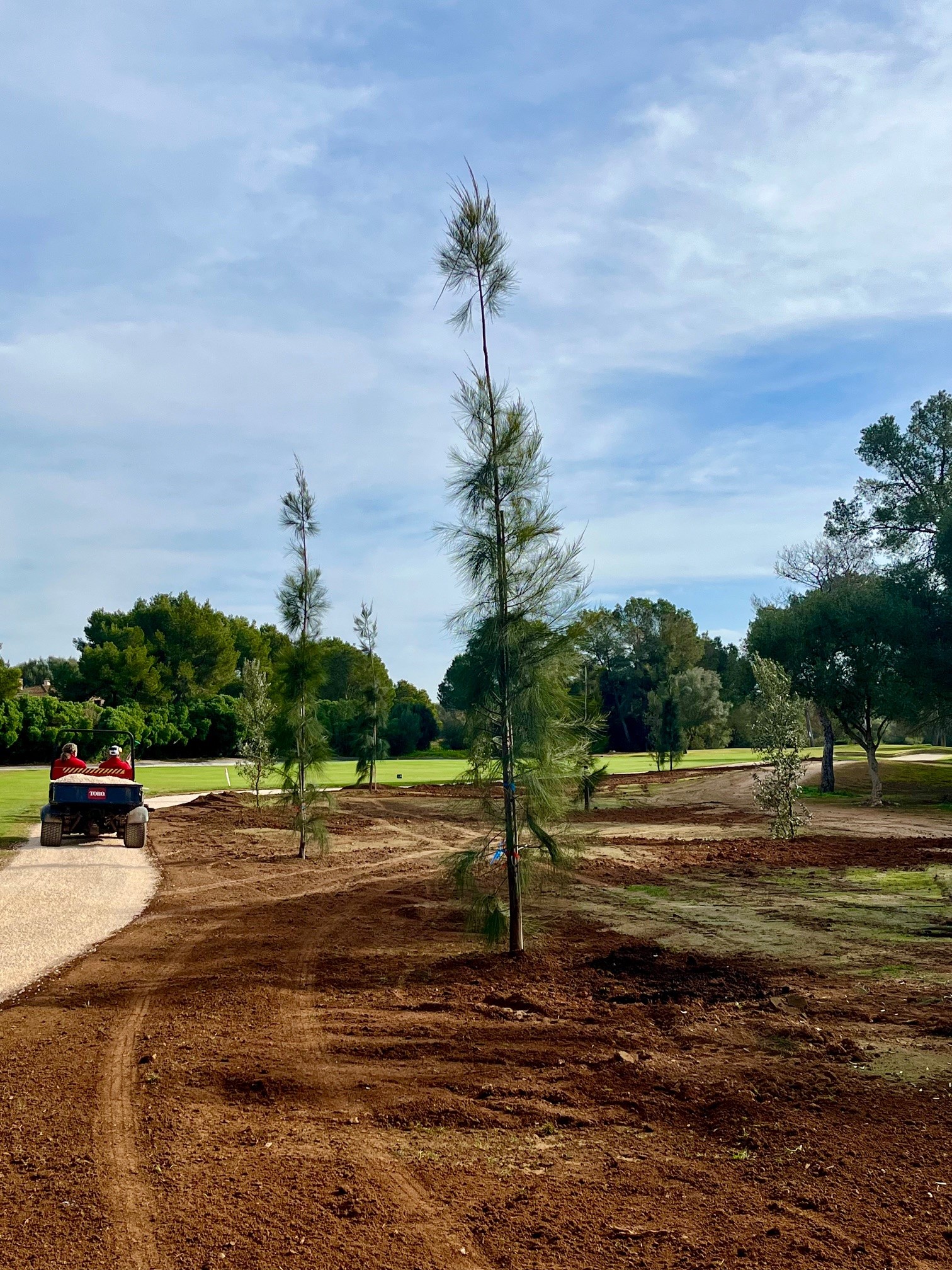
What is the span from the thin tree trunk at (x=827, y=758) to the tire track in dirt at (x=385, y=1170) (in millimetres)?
28294

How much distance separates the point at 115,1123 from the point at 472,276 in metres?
8.71

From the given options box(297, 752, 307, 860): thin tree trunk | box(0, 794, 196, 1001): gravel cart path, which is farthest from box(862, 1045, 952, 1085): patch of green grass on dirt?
box(297, 752, 307, 860): thin tree trunk

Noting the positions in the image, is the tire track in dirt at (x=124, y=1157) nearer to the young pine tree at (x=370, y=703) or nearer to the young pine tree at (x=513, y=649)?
the young pine tree at (x=513, y=649)

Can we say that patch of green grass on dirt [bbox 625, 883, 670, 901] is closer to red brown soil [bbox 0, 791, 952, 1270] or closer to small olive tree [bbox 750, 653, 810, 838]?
red brown soil [bbox 0, 791, 952, 1270]

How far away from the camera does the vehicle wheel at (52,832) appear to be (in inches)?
729

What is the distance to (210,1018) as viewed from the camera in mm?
7648

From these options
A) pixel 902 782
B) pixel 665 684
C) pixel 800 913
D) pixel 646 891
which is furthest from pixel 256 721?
pixel 665 684

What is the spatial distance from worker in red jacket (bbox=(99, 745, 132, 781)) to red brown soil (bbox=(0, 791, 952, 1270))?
382 inches

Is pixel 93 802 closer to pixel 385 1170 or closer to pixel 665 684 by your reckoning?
pixel 385 1170

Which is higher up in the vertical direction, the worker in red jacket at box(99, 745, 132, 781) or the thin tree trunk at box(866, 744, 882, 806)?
the worker in red jacket at box(99, 745, 132, 781)

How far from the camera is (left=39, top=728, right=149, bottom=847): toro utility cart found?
1848 cm

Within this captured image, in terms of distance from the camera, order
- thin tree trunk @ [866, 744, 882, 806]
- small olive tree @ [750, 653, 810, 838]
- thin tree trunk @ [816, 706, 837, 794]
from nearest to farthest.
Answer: small olive tree @ [750, 653, 810, 838], thin tree trunk @ [866, 744, 882, 806], thin tree trunk @ [816, 706, 837, 794]

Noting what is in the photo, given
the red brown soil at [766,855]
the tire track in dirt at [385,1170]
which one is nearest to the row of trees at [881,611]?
the red brown soil at [766,855]

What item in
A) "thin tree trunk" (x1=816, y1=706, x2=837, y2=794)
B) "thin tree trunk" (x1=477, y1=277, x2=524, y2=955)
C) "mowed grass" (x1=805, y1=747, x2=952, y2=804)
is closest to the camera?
"thin tree trunk" (x1=477, y1=277, x2=524, y2=955)
